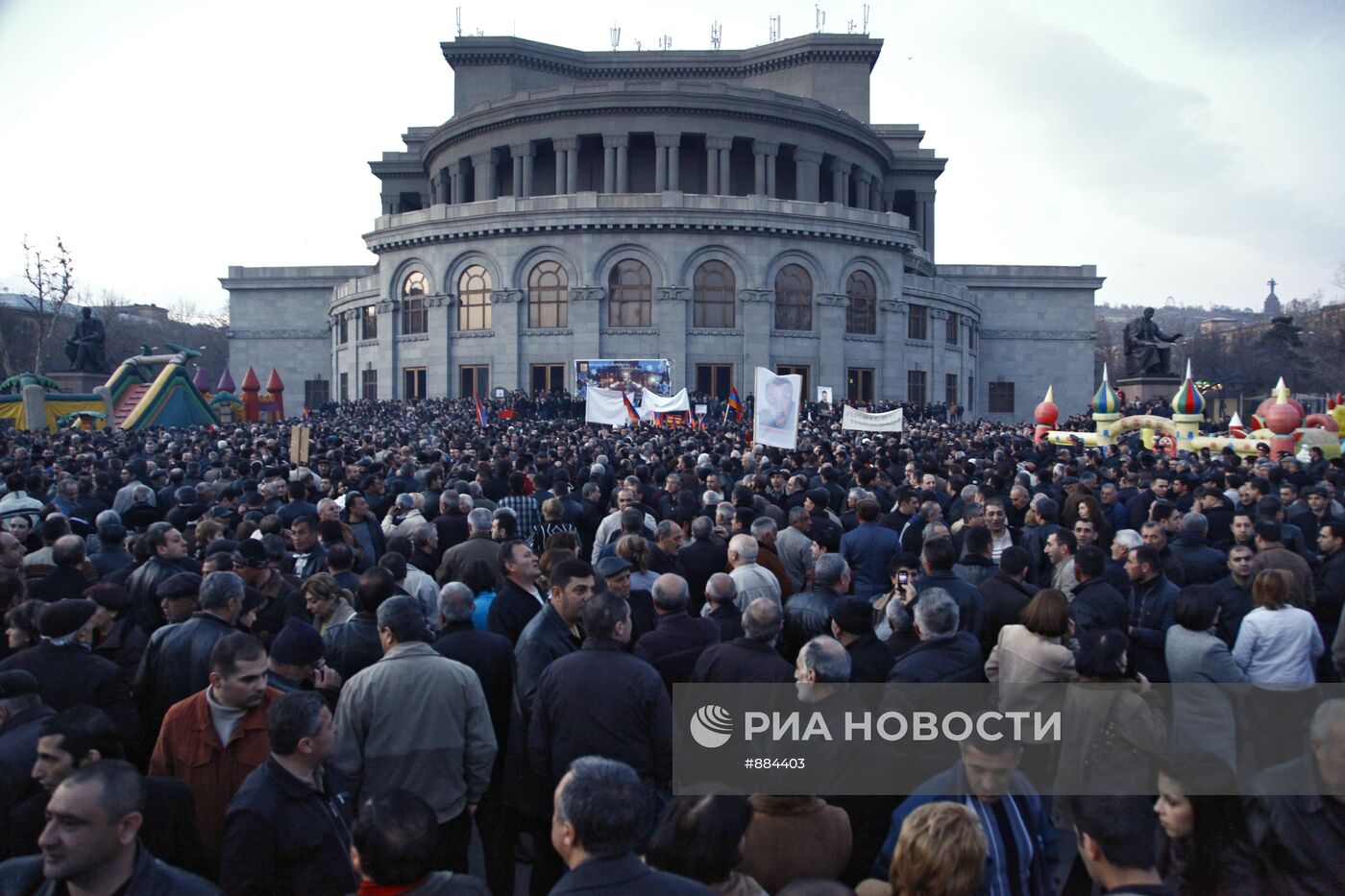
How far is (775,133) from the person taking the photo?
1799 inches

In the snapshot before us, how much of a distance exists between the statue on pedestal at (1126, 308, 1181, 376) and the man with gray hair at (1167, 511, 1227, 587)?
37.7 metres

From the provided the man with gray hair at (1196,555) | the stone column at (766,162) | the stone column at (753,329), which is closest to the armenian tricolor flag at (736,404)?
the stone column at (753,329)

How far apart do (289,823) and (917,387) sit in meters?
44.3

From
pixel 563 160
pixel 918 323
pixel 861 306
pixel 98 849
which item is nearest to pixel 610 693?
pixel 98 849

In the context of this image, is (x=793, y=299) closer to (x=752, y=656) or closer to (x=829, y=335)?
(x=829, y=335)

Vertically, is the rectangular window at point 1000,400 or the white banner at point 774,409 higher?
the rectangular window at point 1000,400

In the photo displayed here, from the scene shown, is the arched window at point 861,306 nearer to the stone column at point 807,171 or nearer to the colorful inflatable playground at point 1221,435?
the stone column at point 807,171

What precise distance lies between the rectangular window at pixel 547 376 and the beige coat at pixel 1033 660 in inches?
1426

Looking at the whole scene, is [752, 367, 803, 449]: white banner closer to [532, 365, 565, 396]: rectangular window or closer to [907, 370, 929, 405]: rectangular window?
[532, 365, 565, 396]: rectangular window

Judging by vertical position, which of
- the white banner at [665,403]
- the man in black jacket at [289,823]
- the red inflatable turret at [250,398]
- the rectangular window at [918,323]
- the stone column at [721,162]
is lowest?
the man in black jacket at [289,823]

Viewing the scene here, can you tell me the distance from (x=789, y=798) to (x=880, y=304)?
41412mm

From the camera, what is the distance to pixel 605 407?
2320cm

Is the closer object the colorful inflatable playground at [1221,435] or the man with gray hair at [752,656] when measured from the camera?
the man with gray hair at [752,656]

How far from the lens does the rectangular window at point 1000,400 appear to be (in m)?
55.4
